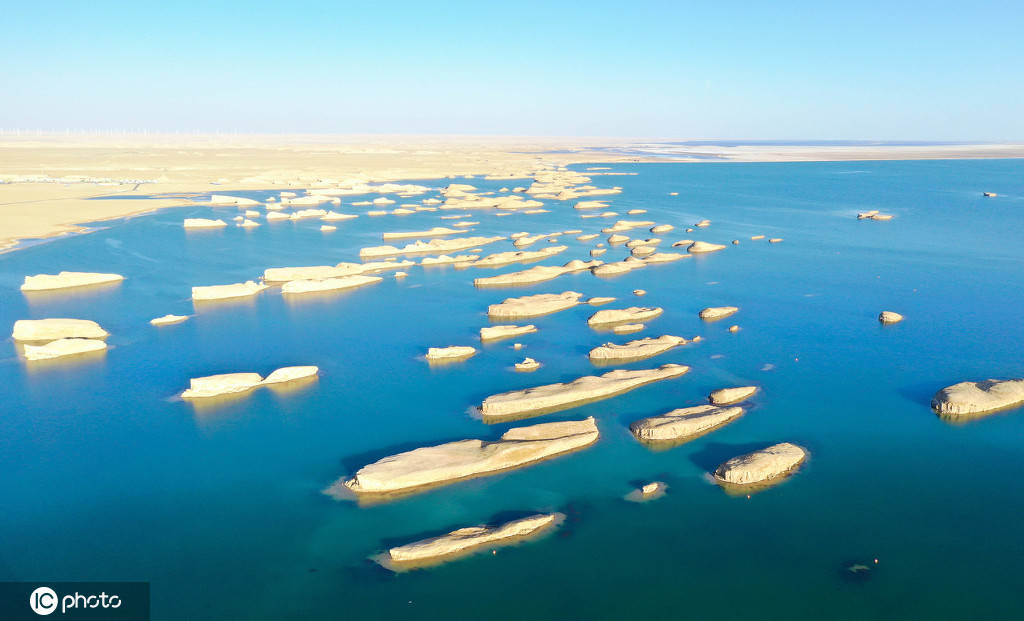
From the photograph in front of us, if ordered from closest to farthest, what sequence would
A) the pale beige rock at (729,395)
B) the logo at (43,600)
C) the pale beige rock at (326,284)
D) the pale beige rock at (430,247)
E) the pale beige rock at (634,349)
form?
the logo at (43,600) → the pale beige rock at (729,395) → the pale beige rock at (634,349) → the pale beige rock at (326,284) → the pale beige rock at (430,247)

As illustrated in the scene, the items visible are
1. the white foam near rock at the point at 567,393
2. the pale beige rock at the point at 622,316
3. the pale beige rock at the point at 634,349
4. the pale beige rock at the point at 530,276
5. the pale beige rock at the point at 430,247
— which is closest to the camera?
the white foam near rock at the point at 567,393

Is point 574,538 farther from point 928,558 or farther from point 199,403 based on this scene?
point 199,403

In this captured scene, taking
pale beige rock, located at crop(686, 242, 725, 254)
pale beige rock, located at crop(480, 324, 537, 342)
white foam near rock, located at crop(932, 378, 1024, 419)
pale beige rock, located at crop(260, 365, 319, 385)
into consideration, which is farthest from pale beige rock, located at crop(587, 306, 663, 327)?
pale beige rock, located at crop(686, 242, 725, 254)

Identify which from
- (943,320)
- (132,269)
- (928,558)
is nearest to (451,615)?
(928,558)

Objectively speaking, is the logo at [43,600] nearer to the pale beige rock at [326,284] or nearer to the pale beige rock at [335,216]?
the pale beige rock at [326,284]

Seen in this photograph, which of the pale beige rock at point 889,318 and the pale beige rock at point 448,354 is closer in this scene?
the pale beige rock at point 448,354

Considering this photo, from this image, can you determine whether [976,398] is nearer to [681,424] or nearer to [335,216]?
[681,424]

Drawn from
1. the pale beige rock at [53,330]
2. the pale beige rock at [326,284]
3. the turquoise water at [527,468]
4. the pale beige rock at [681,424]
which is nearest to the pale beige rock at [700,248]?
the turquoise water at [527,468]

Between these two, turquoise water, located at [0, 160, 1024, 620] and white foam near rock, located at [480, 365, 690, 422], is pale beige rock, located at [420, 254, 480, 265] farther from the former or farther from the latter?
white foam near rock, located at [480, 365, 690, 422]

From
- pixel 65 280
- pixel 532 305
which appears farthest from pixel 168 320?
pixel 532 305
